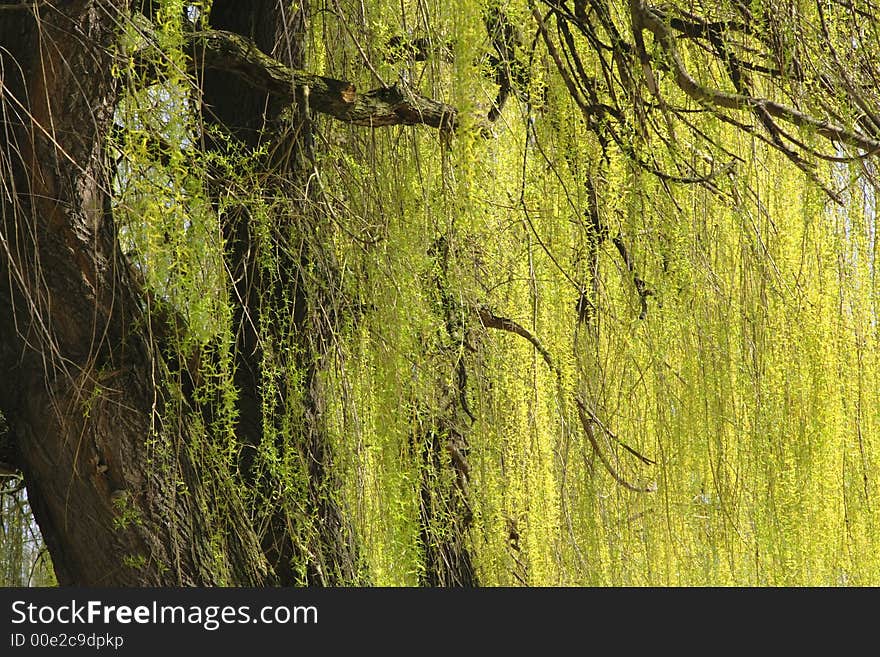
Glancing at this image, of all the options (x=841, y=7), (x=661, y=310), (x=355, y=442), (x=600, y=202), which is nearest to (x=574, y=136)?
(x=600, y=202)

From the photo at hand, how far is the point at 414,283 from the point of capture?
1.99 m

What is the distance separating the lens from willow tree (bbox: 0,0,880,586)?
1.79 metres

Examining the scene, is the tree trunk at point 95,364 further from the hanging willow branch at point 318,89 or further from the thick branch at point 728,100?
the thick branch at point 728,100

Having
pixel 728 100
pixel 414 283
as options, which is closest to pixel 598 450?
pixel 414 283

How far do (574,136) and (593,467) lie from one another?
86 centimetres

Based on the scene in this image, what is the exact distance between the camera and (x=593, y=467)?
2.54 meters

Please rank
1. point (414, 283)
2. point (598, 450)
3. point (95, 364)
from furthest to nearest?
1. point (598, 450)
2. point (414, 283)
3. point (95, 364)

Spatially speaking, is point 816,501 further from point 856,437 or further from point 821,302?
point 821,302

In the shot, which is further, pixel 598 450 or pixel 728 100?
pixel 598 450

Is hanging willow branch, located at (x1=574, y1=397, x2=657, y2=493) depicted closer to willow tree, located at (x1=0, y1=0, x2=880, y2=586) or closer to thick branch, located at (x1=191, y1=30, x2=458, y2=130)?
willow tree, located at (x1=0, y1=0, x2=880, y2=586)

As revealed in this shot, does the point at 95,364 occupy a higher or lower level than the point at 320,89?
lower

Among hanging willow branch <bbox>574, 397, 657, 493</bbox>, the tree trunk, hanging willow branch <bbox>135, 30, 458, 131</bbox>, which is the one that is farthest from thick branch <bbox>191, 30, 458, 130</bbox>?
hanging willow branch <bbox>574, 397, 657, 493</bbox>

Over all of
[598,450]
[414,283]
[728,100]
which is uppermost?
[728,100]

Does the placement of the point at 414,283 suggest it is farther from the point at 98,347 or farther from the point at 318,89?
the point at 98,347
